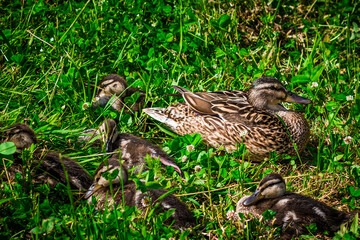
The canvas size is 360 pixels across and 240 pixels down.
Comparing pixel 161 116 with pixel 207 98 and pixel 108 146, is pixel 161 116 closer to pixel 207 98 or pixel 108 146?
pixel 207 98

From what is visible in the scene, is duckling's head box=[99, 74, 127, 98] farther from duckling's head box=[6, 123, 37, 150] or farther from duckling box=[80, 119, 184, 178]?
duckling's head box=[6, 123, 37, 150]

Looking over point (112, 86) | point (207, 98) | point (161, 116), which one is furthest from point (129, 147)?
point (207, 98)

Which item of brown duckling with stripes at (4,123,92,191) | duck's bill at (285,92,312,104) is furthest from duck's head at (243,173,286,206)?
duck's bill at (285,92,312,104)

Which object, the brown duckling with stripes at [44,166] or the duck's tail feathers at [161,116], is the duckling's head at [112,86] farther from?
the brown duckling with stripes at [44,166]

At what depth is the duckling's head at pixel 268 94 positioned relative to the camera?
427 cm

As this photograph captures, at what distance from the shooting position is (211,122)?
439 cm

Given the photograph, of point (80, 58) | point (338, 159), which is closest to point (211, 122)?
point (338, 159)

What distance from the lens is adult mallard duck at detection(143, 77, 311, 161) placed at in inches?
163

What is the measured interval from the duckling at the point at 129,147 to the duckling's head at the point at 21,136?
0.55 m

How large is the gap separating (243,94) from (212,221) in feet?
5.36

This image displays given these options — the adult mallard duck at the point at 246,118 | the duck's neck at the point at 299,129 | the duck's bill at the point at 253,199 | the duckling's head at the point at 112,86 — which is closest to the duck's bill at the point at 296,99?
the adult mallard duck at the point at 246,118

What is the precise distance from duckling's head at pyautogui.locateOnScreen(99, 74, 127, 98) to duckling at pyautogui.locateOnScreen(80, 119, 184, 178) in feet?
1.74

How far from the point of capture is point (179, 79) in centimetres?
482

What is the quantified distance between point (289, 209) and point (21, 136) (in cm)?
200
